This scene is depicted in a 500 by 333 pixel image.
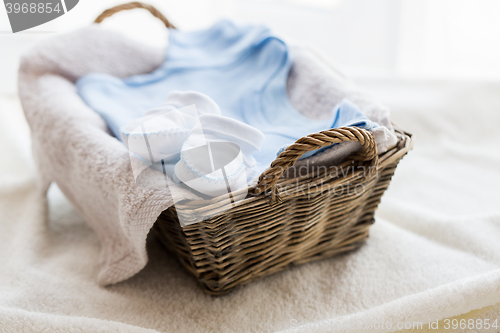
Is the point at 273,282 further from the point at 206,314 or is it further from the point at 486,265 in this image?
the point at 486,265

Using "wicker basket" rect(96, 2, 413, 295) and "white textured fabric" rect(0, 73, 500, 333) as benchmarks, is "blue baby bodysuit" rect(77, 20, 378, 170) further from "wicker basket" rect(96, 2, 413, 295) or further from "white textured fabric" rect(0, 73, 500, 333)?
"white textured fabric" rect(0, 73, 500, 333)

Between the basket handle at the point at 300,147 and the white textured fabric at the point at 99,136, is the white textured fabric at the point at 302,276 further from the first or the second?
the basket handle at the point at 300,147

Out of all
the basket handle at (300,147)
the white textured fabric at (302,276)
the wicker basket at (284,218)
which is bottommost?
the white textured fabric at (302,276)

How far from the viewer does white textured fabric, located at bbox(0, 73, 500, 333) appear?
1.96 feet

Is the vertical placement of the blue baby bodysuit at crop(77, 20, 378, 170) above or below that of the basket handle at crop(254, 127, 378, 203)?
below

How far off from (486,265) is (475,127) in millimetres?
585

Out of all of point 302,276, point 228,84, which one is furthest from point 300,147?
point 228,84

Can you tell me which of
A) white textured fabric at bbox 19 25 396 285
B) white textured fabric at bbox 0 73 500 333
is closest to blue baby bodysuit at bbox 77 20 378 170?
white textured fabric at bbox 19 25 396 285

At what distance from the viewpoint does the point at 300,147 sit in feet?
1.63

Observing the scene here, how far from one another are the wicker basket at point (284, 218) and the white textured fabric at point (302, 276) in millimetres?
50

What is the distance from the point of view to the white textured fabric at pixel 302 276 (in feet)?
1.96

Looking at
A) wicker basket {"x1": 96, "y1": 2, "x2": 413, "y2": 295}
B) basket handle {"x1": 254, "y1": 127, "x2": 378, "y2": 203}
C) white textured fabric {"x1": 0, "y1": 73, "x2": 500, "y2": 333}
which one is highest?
basket handle {"x1": 254, "y1": 127, "x2": 378, "y2": 203}

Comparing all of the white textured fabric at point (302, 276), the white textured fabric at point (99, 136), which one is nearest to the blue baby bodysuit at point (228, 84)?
the white textured fabric at point (99, 136)

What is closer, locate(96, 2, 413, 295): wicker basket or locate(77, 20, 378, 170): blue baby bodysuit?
locate(96, 2, 413, 295): wicker basket
